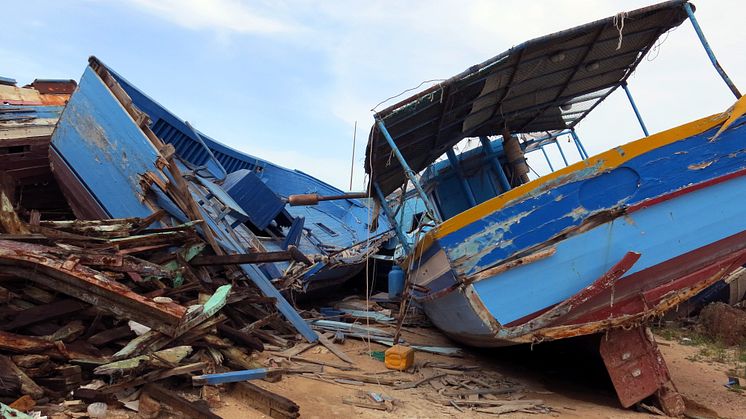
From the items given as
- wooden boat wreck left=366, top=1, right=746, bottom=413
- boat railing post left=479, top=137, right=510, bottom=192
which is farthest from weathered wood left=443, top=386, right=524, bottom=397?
boat railing post left=479, top=137, right=510, bottom=192

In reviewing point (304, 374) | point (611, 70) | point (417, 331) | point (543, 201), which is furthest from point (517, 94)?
point (304, 374)

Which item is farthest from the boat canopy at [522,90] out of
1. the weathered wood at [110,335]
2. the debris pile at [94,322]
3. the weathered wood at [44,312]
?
the weathered wood at [44,312]

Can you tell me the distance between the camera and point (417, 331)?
26.9 ft

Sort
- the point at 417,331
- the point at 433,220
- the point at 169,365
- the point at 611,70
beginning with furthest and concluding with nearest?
the point at 417,331 → the point at 611,70 → the point at 433,220 → the point at 169,365

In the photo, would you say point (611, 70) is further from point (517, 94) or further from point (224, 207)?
point (224, 207)

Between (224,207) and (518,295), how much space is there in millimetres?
4343

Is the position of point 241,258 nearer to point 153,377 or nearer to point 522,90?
point 153,377

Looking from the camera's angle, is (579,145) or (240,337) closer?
(240,337)

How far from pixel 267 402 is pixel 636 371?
310 centimetres

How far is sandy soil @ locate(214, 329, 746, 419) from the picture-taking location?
169 inches

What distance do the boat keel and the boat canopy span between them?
278cm

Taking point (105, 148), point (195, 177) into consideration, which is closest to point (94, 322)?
point (105, 148)

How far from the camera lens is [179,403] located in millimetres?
3648

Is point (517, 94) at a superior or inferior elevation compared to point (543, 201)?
superior
